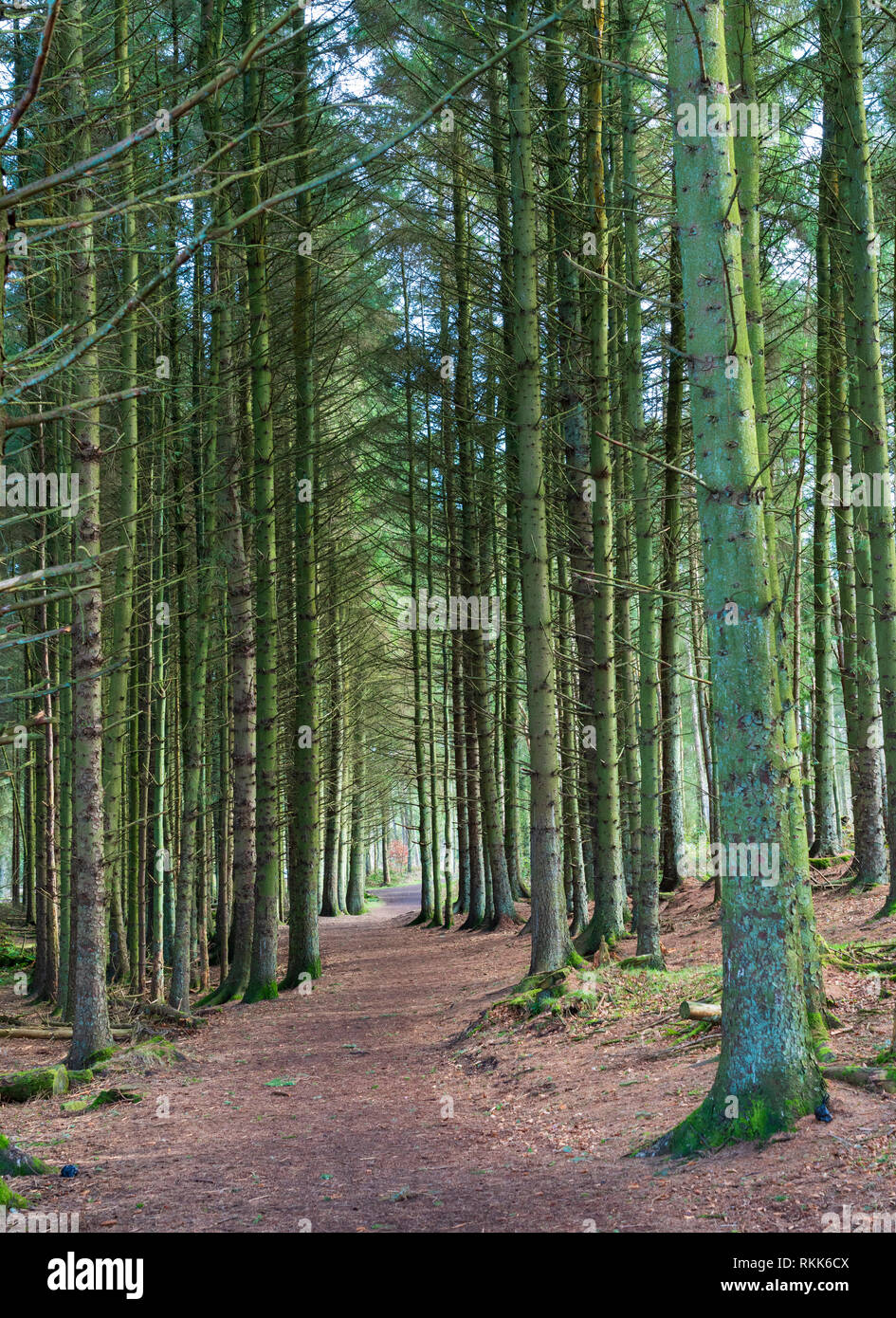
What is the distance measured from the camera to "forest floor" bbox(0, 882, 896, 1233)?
161 inches

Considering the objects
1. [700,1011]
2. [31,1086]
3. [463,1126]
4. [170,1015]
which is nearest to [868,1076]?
[700,1011]

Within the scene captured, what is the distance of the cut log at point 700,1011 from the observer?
7.01m

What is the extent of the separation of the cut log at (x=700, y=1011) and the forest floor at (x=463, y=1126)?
125mm

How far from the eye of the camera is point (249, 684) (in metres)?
12.2

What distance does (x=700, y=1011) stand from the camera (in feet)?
23.2

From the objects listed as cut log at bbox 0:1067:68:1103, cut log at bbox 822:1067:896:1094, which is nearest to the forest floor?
cut log at bbox 822:1067:896:1094

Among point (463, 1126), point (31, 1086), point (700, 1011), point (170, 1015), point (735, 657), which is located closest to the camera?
point (735, 657)

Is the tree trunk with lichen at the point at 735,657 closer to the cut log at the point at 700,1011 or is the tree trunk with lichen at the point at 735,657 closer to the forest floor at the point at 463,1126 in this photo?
the forest floor at the point at 463,1126

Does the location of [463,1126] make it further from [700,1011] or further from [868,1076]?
[868,1076]

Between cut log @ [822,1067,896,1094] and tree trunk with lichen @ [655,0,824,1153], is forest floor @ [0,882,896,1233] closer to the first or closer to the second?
cut log @ [822,1067,896,1094]

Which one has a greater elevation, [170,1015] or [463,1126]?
[463,1126]

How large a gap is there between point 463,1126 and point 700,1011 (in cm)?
197
